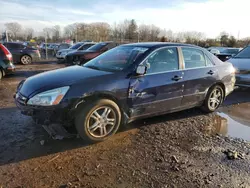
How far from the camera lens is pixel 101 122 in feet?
12.6

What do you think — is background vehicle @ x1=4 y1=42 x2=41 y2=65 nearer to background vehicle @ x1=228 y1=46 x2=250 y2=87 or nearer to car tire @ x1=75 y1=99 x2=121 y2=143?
background vehicle @ x1=228 y1=46 x2=250 y2=87

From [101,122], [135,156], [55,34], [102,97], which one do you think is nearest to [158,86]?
[102,97]

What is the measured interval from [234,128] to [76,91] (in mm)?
3318

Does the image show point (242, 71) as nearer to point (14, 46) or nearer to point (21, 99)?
point (21, 99)

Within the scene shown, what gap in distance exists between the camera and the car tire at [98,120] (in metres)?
3.63

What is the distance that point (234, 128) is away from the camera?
4824 mm

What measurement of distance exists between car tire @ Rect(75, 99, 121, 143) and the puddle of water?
6.92ft

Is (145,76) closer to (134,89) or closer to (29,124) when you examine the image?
(134,89)

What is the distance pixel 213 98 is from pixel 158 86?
192 centimetres

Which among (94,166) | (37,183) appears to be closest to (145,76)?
(94,166)

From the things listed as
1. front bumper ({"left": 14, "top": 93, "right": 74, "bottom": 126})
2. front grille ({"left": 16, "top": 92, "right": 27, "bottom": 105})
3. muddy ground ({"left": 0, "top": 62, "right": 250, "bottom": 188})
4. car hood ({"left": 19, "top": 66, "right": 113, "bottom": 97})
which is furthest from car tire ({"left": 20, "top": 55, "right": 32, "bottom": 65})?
front bumper ({"left": 14, "top": 93, "right": 74, "bottom": 126})

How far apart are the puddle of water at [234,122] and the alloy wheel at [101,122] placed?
214 cm

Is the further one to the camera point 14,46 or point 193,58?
point 14,46

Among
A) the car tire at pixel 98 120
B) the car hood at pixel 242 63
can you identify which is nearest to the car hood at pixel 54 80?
the car tire at pixel 98 120
